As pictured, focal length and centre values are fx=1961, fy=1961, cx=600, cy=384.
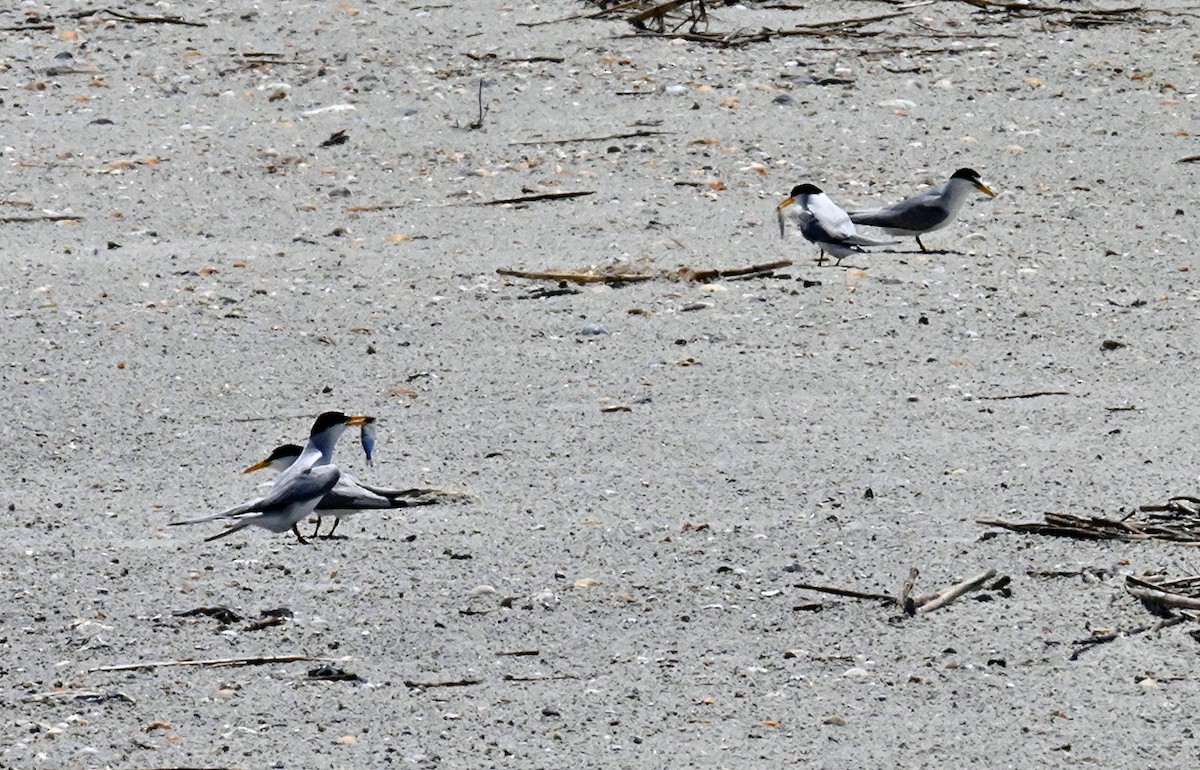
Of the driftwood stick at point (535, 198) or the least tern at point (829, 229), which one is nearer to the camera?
the least tern at point (829, 229)

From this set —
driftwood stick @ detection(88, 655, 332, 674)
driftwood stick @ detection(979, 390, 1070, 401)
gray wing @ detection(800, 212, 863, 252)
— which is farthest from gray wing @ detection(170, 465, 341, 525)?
gray wing @ detection(800, 212, 863, 252)

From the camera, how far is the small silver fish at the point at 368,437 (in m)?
5.85

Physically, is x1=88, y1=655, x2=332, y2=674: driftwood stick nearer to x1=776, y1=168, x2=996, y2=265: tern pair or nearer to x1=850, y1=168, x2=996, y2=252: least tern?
x1=776, y1=168, x2=996, y2=265: tern pair

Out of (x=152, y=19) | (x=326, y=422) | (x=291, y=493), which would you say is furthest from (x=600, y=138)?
(x=291, y=493)

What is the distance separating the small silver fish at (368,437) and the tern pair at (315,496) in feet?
0.43

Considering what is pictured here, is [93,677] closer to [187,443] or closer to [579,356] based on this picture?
[187,443]

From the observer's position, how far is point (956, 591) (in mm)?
4848

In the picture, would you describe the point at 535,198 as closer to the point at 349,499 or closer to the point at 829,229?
the point at 829,229

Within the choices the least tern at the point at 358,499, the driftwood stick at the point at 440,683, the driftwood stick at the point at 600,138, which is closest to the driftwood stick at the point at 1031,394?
the least tern at the point at 358,499

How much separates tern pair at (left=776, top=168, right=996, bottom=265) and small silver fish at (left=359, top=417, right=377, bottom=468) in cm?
255

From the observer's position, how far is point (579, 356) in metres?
7.02

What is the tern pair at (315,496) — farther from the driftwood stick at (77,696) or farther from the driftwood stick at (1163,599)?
the driftwood stick at (1163,599)

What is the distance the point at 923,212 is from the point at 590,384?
2021 millimetres

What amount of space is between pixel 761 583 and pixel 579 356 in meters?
2.16
